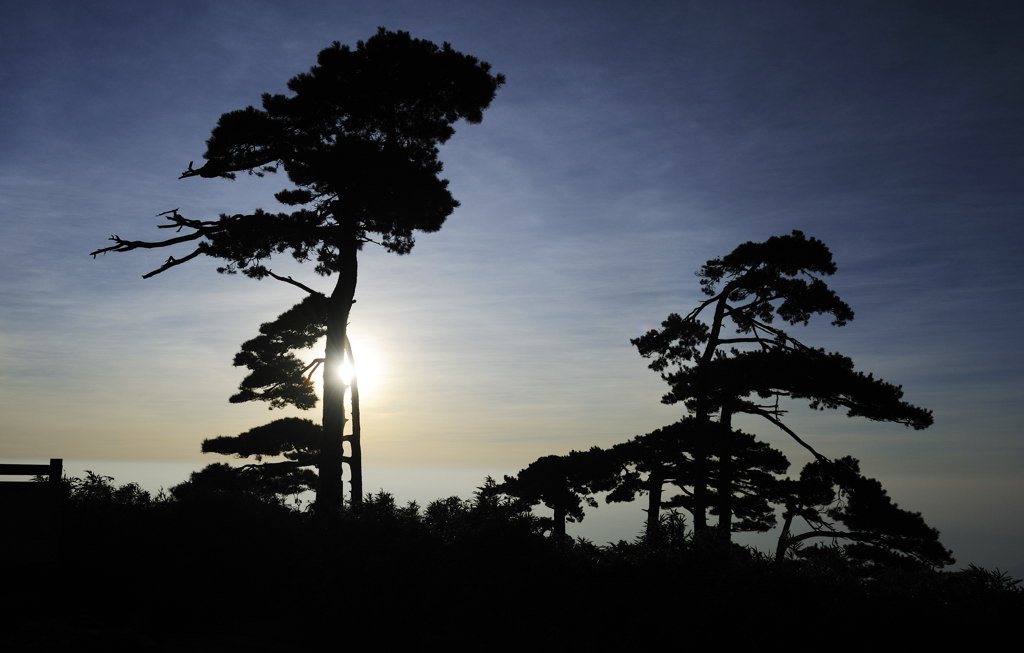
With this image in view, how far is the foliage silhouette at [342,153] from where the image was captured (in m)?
22.4

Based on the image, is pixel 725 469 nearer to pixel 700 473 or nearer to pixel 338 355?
pixel 700 473

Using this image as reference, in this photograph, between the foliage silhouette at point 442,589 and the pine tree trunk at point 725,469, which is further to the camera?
the pine tree trunk at point 725,469

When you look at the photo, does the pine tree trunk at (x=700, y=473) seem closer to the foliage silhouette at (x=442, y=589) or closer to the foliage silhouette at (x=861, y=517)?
the foliage silhouette at (x=861, y=517)

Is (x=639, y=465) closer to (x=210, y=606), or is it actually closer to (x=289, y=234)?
(x=289, y=234)

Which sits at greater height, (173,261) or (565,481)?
(173,261)

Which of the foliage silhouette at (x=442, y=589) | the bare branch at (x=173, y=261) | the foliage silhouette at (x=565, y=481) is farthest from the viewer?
the foliage silhouette at (x=565, y=481)

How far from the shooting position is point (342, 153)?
73.4ft

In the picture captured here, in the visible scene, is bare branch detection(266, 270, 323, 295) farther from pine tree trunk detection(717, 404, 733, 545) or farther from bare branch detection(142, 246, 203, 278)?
pine tree trunk detection(717, 404, 733, 545)

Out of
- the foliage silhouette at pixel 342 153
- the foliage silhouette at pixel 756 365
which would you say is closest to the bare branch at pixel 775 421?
the foliage silhouette at pixel 756 365

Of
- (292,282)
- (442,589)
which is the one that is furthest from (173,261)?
(442,589)

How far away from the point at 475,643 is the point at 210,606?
5.07m

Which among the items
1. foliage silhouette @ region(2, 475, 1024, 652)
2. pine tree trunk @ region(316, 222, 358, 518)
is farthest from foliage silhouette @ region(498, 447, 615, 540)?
foliage silhouette @ region(2, 475, 1024, 652)

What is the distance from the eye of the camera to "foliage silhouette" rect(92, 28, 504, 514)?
22391 millimetres

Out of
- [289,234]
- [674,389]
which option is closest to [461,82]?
[289,234]
